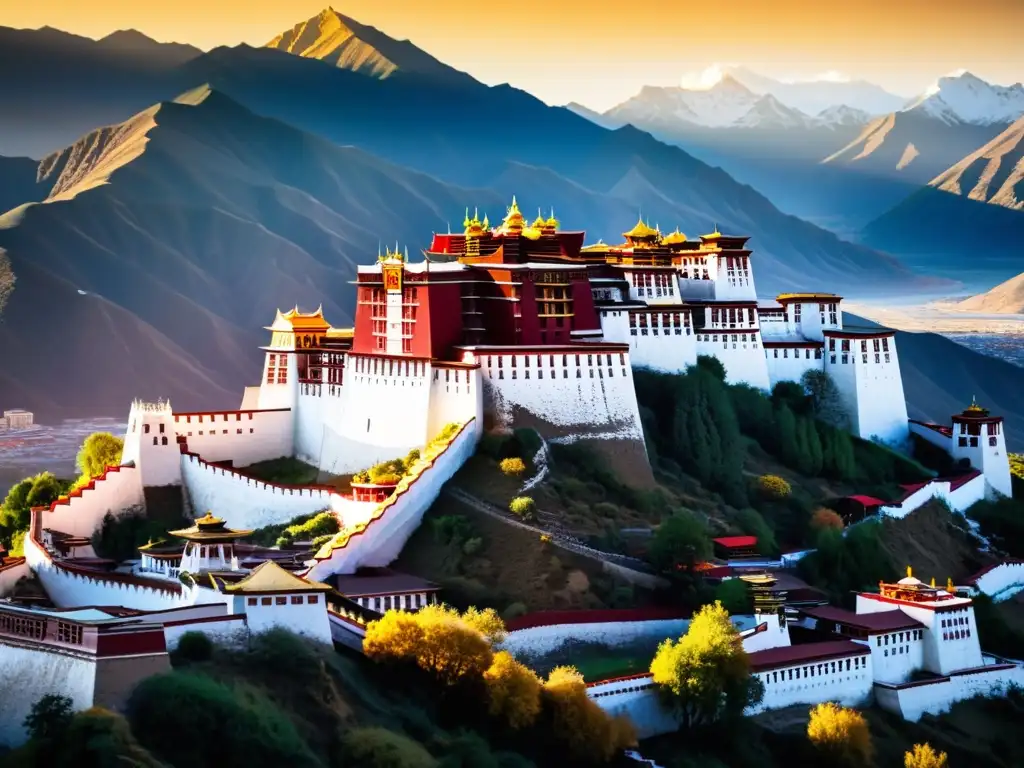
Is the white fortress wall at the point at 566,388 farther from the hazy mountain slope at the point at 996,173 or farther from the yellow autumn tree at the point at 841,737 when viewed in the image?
the hazy mountain slope at the point at 996,173

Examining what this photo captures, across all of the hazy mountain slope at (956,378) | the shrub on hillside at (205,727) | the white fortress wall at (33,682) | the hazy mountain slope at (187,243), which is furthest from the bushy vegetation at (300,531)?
the hazy mountain slope at (956,378)

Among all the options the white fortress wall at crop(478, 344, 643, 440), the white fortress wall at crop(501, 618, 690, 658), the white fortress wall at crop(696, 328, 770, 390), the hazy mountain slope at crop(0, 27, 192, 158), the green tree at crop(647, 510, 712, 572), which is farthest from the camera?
the hazy mountain slope at crop(0, 27, 192, 158)

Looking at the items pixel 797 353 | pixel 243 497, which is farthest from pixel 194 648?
pixel 797 353

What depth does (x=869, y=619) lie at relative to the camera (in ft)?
207

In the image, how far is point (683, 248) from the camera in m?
82.1

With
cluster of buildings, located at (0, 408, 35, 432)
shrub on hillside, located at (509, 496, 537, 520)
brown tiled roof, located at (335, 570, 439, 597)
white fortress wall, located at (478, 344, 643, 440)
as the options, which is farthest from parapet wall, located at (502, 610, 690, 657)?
cluster of buildings, located at (0, 408, 35, 432)

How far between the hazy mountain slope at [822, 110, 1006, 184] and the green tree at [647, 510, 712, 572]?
13081 cm

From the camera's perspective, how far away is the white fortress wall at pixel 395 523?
59938 mm

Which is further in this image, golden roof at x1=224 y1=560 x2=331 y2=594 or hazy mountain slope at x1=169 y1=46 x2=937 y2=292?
hazy mountain slope at x1=169 y1=46 x2=937 y2=292

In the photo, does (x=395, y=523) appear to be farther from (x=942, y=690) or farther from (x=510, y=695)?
(x=942, y=690)

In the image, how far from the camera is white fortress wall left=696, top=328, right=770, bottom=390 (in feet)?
253

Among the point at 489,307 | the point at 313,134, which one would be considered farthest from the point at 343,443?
the point at 313,134

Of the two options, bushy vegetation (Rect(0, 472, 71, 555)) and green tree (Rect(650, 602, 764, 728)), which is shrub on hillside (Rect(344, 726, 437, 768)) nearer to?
green tree (Rect(650, 602, 764, 728))

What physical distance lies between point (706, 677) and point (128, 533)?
72.9 ft
